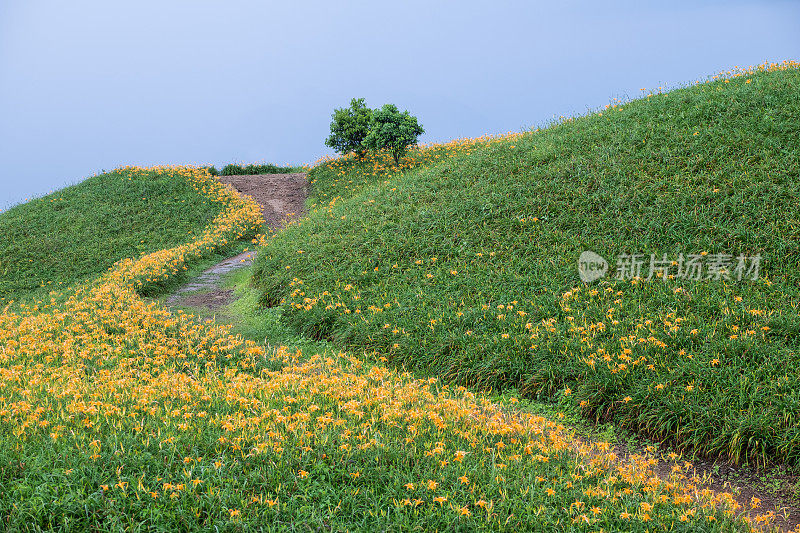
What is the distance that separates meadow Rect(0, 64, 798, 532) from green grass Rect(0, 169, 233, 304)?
2022 mm

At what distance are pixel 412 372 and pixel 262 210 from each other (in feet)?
47.1

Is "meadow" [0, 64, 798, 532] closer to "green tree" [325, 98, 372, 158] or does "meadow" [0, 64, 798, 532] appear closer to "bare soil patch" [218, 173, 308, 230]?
"bare soil patch" [218, 173, 308, 230]

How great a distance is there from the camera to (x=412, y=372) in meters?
7.35

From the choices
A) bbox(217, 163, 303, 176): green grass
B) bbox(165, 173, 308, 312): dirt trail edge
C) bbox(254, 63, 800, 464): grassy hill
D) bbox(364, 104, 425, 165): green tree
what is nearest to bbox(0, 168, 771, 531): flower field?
bbox(254, 63, 800, 464): grassy hill

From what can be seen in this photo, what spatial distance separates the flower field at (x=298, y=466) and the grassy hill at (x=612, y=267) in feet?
3.47

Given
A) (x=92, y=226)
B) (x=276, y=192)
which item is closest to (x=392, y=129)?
(x=276, y=192)

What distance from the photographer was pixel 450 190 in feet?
40.0

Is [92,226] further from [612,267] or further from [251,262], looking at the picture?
[612,267]

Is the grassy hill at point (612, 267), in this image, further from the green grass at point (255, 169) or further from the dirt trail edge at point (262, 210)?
the green grass at point (255, 169)

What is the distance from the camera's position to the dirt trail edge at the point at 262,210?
11.7m

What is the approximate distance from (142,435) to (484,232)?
282 inches

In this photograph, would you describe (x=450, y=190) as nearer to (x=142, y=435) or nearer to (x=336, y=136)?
(x=142, y=435)

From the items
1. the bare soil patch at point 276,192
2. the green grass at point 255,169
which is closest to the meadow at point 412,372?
the bare soil patch at point 276,192

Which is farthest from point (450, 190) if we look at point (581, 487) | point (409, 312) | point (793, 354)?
point (581, 487)
